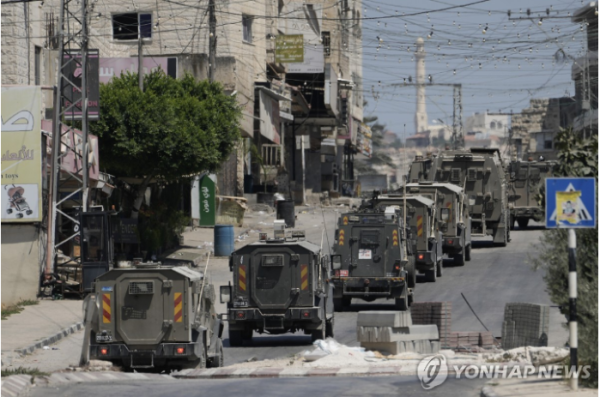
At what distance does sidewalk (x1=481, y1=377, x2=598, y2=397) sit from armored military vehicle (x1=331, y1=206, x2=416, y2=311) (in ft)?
38.6

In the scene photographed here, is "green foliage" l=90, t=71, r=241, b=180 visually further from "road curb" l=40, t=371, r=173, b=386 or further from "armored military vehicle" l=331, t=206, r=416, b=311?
"road curb" l=40, t=371, r=173, b=386

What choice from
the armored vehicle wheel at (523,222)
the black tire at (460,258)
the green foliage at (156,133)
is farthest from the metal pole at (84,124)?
the armored vehicle wheel at (523,222)

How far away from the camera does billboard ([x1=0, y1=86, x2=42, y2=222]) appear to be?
91.5 ft

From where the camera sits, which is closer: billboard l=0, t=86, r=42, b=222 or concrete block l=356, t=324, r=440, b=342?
concrete block l=356, t=324, r=440, b=342

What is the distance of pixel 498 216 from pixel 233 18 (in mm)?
21339

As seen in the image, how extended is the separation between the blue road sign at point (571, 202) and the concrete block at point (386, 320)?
5.61 meters

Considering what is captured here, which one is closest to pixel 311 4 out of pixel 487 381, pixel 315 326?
pixel 315 326

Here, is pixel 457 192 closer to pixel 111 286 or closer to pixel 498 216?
pixel 498 216

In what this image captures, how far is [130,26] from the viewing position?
55.5 m

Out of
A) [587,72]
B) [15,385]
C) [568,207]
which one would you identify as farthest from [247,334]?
[587,72]

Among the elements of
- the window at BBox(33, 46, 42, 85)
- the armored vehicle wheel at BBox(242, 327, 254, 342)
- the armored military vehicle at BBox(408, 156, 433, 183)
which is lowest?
the armored vehicle wheel at BBox(242, 327, 254, 342)

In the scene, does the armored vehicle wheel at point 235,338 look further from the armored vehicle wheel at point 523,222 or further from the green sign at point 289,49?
the green sign at point 289,49

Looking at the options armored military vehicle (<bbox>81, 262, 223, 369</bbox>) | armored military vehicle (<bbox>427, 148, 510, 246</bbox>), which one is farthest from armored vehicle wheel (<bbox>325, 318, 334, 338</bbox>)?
armored military vehicle (<bbox>427, 148, 510, 246</bbox>)

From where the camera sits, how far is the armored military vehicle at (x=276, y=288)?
20.5m
